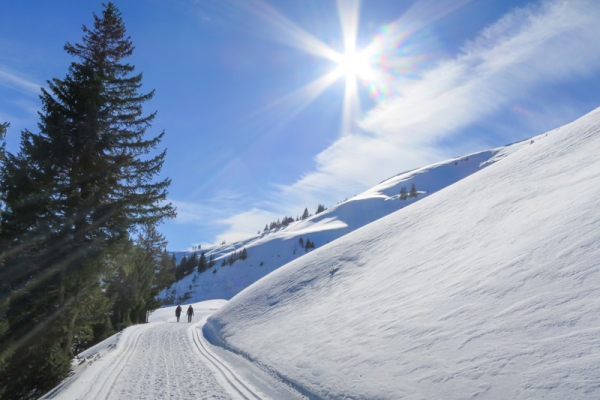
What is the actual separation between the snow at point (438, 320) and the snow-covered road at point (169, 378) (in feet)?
0.21

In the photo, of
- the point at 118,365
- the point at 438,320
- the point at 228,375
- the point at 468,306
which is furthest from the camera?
the point at 118,365

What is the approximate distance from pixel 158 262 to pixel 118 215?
23.3 m

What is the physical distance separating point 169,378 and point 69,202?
8089 mm

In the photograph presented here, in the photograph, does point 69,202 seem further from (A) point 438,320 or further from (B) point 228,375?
(A) point 438,320

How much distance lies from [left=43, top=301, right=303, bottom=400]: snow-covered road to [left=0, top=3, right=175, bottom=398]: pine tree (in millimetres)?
1887

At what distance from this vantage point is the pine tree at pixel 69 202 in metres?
11.2

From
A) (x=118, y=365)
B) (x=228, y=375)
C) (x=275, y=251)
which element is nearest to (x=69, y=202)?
(x=118, y=365)

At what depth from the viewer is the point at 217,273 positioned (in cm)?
11962

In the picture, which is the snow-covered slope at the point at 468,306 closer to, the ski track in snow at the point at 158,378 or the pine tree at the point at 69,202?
the ski track in snow at the point at 158,378

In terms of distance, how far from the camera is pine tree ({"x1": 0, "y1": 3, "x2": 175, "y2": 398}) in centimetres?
1124

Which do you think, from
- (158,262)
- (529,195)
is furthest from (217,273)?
(529,195)

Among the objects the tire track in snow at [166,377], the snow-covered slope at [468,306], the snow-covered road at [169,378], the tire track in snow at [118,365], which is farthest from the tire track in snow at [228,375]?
the tire track in snow at [118,365]

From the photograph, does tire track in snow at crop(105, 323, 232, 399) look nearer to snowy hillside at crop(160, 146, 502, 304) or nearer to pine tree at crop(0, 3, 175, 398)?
pine tree at crop(0, 3, 175, 398)

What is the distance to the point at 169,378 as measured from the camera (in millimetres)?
8969
